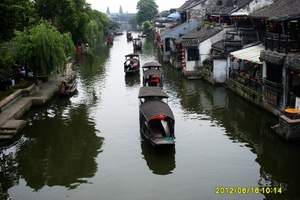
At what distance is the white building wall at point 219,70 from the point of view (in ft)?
134

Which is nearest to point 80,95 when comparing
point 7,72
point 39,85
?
point 39,85

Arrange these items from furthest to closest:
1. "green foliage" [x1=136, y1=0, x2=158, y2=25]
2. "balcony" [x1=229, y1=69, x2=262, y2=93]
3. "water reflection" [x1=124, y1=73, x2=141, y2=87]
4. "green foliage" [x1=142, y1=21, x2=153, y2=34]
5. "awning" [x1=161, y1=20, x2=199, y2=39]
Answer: "green foliage" [x1=136, y1=0, x2=158, y2=25] → "green foliage" [x1=142, y1=21, x2=153, y2=34] → "awning" [x1=161, y1=20, x2=199, y2=39] → "water reflection" [x1=124, y1=73, x2=141, y2=87] → "balcony" [x1=229, y1=69, x2=262, y2=93]

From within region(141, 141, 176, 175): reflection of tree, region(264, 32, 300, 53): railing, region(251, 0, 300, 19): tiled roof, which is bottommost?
region(141, 141, 176, 175): reflection of tree

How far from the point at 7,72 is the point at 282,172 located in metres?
25.7

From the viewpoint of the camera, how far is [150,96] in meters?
28.3

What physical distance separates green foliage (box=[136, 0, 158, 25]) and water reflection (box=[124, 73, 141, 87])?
99204 millimetres

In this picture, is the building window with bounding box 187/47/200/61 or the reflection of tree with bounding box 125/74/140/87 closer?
the reflection of tree with bounding box 125/74/140/87

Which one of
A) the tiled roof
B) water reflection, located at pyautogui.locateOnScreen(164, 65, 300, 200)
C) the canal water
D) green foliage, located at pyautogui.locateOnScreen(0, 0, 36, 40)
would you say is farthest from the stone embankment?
the tiled roof

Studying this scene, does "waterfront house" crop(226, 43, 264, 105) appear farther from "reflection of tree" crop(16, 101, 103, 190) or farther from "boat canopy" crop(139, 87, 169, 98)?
"reflection of tree" crop(16, 101, 103, 190)

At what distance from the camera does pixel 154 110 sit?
24750 mm

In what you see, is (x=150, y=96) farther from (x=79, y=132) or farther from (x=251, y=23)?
(x=251, y=23)

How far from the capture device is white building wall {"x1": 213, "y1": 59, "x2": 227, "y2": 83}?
134ft

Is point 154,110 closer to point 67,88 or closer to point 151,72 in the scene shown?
point 67,88

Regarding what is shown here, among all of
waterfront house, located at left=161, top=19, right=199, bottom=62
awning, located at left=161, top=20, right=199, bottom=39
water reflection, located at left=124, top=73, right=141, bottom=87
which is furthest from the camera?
awning, located at left=161, top=20, right=199, bottom=39
